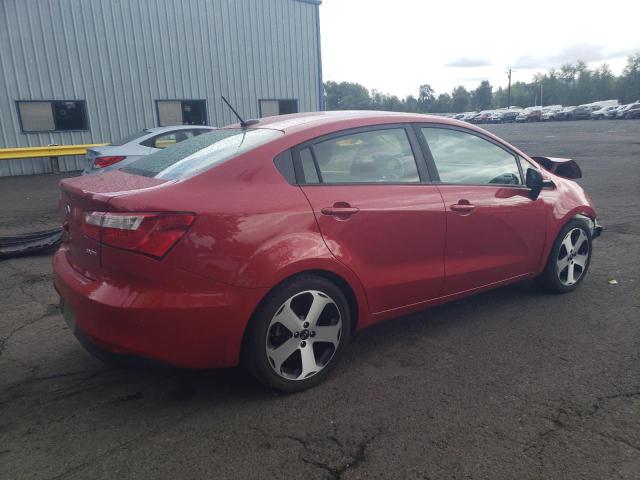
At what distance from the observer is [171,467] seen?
242 cm

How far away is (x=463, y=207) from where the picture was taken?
12.1 feet

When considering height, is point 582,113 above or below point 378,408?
below

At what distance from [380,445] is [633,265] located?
4091 mm

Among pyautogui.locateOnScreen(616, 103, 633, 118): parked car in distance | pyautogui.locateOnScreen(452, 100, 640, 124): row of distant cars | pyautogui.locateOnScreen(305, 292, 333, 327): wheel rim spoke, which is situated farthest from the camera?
pyautogui.locateOnScreen(452, 100, 640, 124): row of distant cars

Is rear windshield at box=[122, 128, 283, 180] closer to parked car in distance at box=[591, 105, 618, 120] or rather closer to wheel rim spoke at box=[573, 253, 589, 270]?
wheel rim spoke at box=[573, 253, 589, 270]

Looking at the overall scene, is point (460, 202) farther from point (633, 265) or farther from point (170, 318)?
point (633, 265)

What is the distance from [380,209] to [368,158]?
0.38 m

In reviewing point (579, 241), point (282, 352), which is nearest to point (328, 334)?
point (282, 352)

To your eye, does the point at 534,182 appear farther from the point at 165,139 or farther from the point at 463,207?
the point at 165,139

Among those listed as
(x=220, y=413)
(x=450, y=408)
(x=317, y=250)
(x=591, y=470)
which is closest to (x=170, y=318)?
(x=220, y=413)

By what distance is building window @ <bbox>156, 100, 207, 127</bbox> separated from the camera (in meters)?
17.4

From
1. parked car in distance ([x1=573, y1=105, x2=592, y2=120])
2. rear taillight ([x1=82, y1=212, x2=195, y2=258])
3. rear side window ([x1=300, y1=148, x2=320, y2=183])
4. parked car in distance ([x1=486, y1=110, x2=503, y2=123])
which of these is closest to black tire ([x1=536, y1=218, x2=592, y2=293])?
rear side window ([x1=300, y1=148, x2=320, y2=183])

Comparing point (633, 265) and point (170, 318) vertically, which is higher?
point (170, 318)

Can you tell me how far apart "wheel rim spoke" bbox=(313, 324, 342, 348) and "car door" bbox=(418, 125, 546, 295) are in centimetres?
97
